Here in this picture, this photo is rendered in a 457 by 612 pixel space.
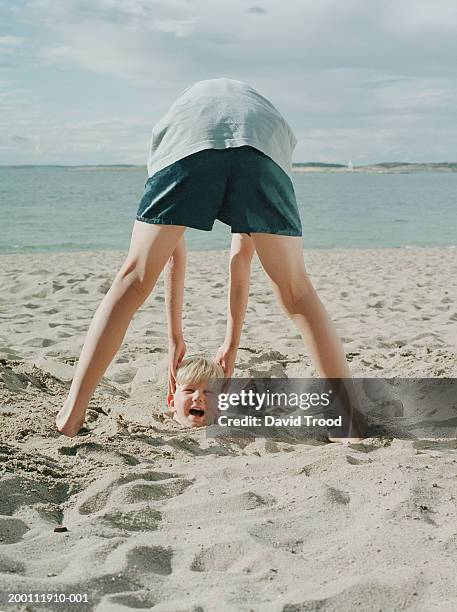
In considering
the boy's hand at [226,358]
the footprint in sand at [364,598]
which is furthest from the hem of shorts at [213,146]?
the footprint in sand at [364,598]

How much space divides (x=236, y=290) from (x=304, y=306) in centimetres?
66

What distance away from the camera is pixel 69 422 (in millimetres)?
3027

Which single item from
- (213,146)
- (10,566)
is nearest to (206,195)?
(213,146)

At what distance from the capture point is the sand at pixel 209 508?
1.91m

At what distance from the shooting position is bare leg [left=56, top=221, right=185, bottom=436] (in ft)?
9.48

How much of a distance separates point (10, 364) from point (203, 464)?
183 cm

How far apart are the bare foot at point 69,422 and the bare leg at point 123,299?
4.2 inches

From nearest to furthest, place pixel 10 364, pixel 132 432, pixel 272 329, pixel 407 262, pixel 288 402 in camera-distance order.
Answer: pixel 132 432, pixel 288 402, pixel 10 364, pixel 272 329, pixel 407 262

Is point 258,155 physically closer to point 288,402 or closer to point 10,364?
point 288,402

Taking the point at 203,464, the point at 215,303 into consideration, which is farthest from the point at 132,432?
the point at 215,303

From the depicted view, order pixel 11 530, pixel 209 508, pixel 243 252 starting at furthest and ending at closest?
pixel 243 252 → pixel 209 508 → pixel 11 530

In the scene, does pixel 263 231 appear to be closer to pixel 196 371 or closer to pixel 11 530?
pixel 196 371

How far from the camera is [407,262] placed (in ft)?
40.5

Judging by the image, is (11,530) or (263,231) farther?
(263,231)
